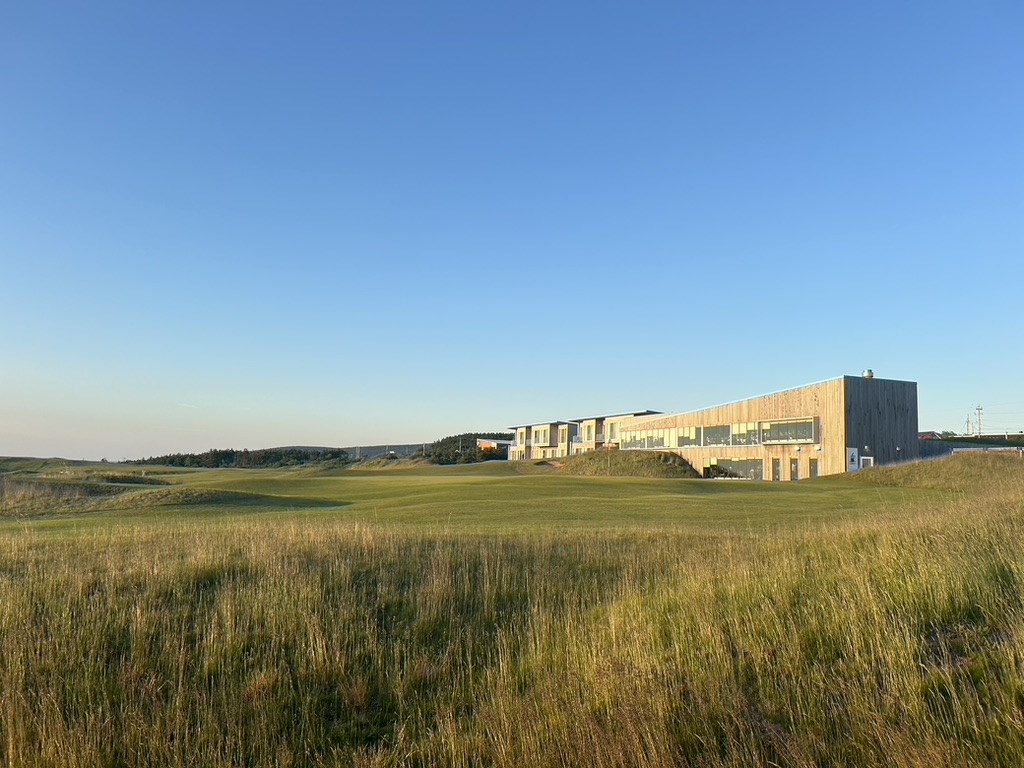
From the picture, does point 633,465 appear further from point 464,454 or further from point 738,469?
point 464,454

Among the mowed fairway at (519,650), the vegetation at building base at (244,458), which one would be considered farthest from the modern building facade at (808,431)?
the vegetation at building base at (244,458)

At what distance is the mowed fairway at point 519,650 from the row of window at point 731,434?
45.7m

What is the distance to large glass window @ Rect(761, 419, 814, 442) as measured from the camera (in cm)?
5759

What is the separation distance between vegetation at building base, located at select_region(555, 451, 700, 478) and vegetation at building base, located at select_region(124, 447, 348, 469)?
68.0 m

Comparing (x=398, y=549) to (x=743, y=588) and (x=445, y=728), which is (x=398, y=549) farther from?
(x=445, y=728)

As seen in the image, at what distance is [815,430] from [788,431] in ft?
7.91

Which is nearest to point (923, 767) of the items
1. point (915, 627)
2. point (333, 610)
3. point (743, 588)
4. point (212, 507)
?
point (915, 627)

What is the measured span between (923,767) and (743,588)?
203 inches

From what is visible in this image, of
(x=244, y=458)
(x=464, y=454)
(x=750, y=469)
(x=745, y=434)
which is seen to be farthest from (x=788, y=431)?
(x=244, y=458)

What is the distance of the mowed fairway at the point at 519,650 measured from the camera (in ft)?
17.7

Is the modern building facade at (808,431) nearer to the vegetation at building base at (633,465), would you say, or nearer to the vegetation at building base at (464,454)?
the vegetation at building base at (633,465)


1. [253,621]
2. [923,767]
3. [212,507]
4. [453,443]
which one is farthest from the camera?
[453,443]

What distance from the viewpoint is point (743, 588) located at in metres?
9.52

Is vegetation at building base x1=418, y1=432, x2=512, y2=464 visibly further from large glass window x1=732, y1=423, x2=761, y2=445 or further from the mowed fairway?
the mowed fairway
